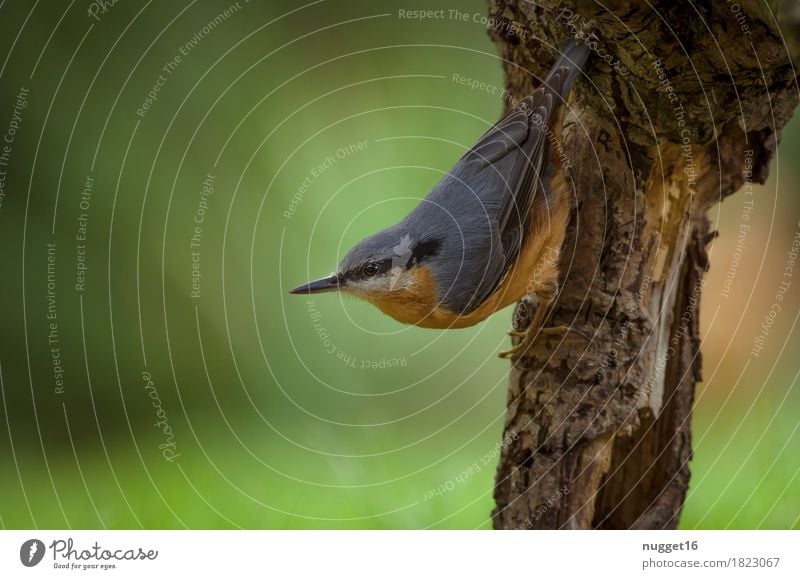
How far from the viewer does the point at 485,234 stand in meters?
1.20

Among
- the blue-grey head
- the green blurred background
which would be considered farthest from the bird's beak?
the green blurred background

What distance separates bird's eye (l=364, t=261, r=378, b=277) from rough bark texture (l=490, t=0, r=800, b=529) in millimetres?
367

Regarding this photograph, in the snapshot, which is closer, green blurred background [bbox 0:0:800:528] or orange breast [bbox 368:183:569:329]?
orange breast [bbox 368:183:569:329]

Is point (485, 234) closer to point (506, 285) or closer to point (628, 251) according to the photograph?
point (506, 285)

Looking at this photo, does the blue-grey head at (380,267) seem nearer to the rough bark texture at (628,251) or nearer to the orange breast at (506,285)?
the orange breast at (506,285)

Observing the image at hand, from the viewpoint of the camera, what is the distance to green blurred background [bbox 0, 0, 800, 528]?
1274mm

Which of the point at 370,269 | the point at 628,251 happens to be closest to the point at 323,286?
the point at 370,269

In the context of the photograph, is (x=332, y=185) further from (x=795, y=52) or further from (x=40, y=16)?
(x=795, y=52)

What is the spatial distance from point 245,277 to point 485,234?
1.52 feet

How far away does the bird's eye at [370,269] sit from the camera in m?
1.11

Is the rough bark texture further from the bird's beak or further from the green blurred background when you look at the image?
the bird's beak

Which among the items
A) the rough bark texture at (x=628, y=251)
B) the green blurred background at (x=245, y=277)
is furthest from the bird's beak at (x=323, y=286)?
the rough bark texture at (x=628, y=251)

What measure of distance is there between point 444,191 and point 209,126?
0.50 meters

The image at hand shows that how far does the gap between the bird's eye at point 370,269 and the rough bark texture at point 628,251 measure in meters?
0.37
